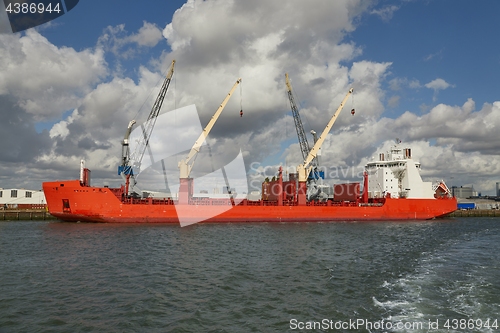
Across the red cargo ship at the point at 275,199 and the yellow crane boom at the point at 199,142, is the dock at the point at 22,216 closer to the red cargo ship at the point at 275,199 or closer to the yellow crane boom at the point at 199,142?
the red cargo ship at the point at 275,199

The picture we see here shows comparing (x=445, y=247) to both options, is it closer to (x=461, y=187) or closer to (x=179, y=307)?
(x=179, y=307)

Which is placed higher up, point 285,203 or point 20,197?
point 20,197

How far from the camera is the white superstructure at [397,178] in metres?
45.5

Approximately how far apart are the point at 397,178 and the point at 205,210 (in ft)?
92.5

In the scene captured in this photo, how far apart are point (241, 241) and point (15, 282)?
1373 cm

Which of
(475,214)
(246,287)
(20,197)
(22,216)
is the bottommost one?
(475,214)

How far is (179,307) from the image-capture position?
10.6 m

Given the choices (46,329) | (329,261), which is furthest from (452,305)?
(46,329)

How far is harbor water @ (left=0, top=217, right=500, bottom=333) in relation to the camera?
9.37 metres

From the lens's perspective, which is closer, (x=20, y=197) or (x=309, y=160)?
(x=309, y=160)

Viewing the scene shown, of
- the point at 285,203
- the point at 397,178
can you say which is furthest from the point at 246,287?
the point at 397,178

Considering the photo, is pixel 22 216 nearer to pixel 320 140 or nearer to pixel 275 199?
pixel 275 199

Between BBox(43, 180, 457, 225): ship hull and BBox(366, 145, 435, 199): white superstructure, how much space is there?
179 centimetres

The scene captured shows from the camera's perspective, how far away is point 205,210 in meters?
37.1
